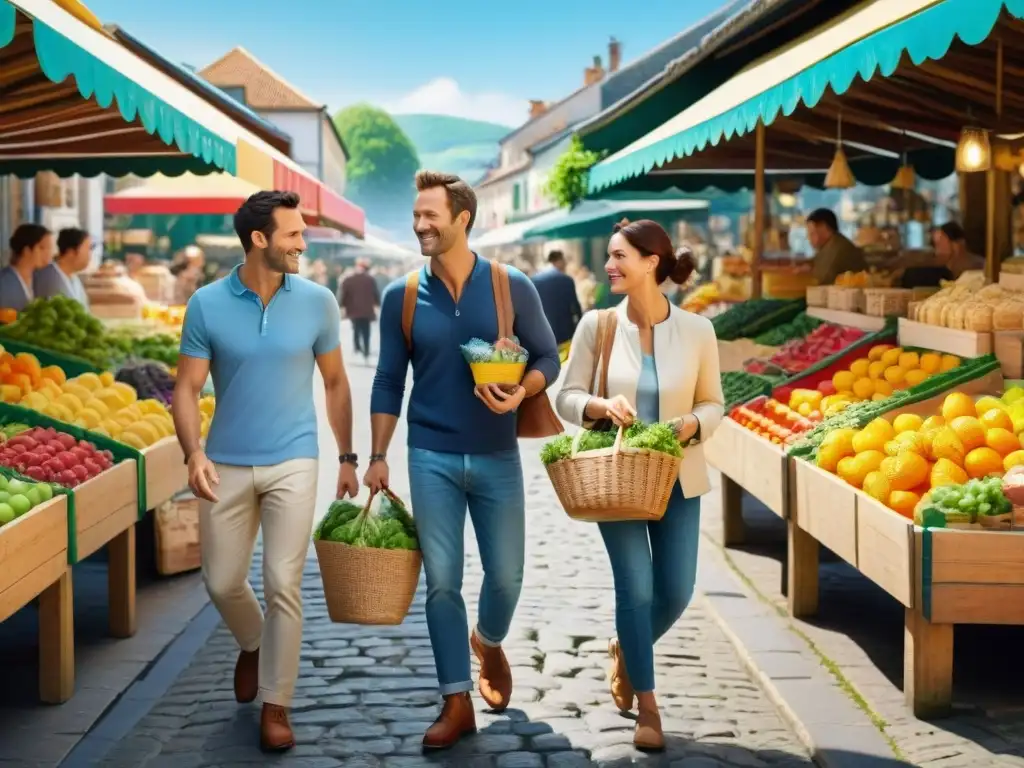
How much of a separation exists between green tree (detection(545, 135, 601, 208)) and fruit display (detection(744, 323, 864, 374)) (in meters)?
7.24

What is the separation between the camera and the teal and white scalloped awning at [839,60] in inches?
233

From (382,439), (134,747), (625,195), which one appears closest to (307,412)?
(382,439)

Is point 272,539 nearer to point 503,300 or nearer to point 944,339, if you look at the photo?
point 503,300

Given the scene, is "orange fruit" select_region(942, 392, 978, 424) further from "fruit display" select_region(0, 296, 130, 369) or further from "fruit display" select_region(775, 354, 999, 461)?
"fruit display" select_region(0, 296, 130, 369)

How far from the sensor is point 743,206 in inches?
1431

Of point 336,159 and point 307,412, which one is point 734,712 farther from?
point 336,159

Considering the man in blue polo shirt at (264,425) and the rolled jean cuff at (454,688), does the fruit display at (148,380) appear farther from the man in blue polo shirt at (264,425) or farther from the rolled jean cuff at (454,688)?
the rolled jean cuff at (454,688)

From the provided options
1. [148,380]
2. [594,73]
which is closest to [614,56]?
[594,73]

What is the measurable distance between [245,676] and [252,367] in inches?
57.5

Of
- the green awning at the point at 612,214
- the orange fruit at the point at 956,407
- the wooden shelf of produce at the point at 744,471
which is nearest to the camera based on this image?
the orange fruit at the point at 956,407

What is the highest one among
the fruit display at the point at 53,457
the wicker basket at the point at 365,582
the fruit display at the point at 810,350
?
the fruit display at the point at 810,350

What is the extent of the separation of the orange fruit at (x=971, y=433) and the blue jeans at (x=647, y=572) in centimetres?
178

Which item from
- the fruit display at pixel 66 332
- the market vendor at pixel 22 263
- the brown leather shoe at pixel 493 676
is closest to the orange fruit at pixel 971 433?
the brown leather shoe at pixel 493 676

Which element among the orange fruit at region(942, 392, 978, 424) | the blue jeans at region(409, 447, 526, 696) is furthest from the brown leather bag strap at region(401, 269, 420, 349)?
the orange fruit at region(942, 392, 978, 424)
